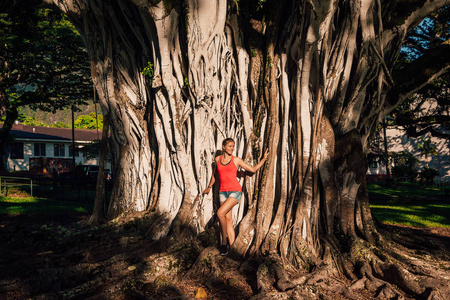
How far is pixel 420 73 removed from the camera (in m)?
5.28

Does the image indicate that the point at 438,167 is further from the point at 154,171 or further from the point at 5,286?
the point at 5,286

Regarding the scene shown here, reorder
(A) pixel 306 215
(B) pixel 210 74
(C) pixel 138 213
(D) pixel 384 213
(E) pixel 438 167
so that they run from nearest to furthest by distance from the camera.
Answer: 1. (A) pixel 306 215
2. (B) pixel 210 74
3. (C) pixel 138 213
4. (D) pixel 384 213
5. (E) pixel 438 167

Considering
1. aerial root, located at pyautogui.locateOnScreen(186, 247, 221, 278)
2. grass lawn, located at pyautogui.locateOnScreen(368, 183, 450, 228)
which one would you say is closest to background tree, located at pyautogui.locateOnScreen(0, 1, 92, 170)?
aerial root, located at pyautogui.locateOnScreen(186, 247, 221, 278)

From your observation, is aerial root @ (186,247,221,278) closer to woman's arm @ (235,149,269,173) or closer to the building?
woman's arm @ (235,149,269,173)

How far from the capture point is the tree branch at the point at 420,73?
522 centimetres

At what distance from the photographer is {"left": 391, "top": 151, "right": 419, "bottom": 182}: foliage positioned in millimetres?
20016

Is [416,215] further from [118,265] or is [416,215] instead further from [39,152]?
[39,152]

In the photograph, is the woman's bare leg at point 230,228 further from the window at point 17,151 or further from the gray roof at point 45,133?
the window at point 17,151

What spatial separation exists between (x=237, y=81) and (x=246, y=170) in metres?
1.26

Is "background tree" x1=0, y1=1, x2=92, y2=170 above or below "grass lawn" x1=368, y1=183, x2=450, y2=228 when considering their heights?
above

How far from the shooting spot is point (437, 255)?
4.65 metres

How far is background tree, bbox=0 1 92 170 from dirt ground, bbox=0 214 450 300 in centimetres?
886

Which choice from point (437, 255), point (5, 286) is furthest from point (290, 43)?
point (5, 286)

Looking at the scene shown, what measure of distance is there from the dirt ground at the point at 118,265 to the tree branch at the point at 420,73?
81.4 inches
